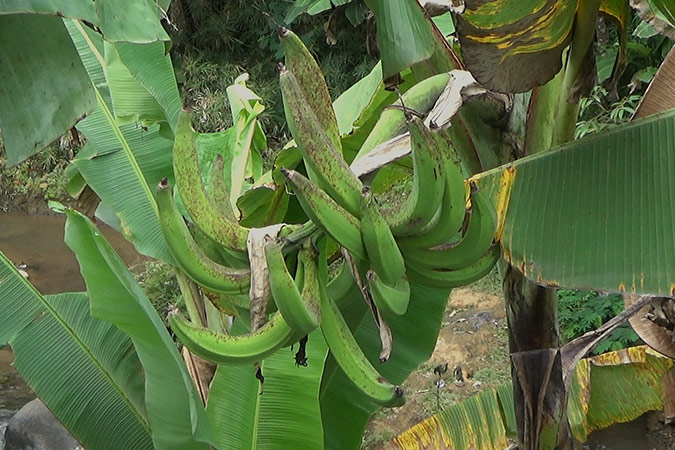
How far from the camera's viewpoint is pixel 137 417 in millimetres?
1406

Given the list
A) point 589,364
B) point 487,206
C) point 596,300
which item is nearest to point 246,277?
point 487,206

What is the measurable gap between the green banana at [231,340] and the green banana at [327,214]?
3.9 inches

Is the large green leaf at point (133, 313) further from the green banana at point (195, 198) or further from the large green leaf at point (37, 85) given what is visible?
the large green leaf at point (37, 85)

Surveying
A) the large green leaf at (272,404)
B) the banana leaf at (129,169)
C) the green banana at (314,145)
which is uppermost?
the green banana at (314,145)

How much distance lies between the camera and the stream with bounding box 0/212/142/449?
4.52 m

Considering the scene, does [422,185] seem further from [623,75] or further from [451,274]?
[623,75]

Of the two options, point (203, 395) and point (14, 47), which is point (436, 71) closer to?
point (14, 47)

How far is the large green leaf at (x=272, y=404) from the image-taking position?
1.20 m

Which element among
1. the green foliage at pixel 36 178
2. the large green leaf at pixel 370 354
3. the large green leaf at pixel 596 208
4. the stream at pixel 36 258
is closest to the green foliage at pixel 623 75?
the large green leaf at pixel 370 354

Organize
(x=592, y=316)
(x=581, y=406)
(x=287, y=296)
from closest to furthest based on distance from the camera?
1. (x=287, y=296)
2. (x=581, y=406)
3. (x=592, y=316)

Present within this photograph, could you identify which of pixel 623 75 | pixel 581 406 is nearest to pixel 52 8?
pixel 581 406

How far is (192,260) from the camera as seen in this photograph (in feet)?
2.45

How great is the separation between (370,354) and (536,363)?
314 mm

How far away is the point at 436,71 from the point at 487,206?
253 mm
